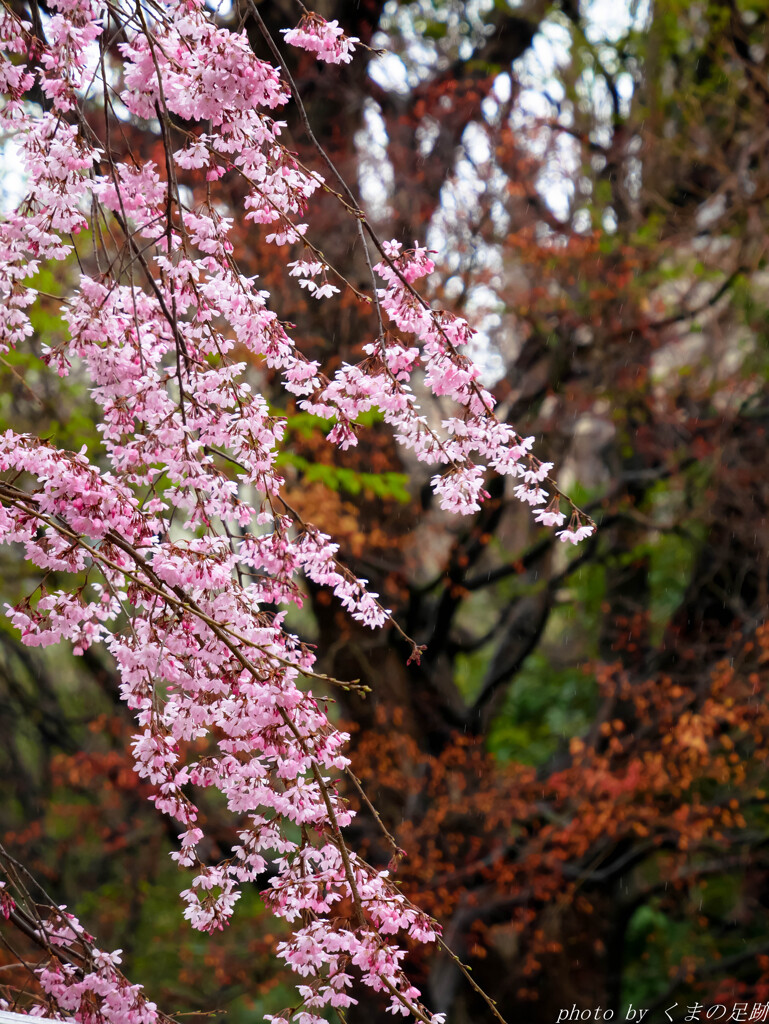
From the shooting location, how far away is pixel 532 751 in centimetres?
743

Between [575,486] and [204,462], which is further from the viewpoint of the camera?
[575,486]

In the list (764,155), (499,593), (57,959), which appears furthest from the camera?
(499,593)

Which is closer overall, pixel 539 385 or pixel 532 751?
pixel 539 385

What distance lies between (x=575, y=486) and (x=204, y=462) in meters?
4.59

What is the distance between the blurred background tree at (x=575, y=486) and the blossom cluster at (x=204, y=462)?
2.72 m

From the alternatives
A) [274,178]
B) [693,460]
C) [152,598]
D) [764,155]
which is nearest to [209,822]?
[693,460]

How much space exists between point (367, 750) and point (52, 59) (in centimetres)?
397

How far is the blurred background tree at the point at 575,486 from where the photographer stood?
4949 mm

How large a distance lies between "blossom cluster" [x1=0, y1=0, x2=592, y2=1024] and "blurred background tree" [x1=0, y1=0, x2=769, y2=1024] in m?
2.72

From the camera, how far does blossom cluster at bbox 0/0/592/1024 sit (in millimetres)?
1595

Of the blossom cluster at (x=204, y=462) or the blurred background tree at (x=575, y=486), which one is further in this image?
the blurred background tree at (x=575, y=486)

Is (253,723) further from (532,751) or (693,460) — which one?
(532,751)

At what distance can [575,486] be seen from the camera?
607 centimetres

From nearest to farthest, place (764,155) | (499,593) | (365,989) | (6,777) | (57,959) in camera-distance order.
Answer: (57,959) < (365,989) < (764,155) < (6,777) < (499,593)
